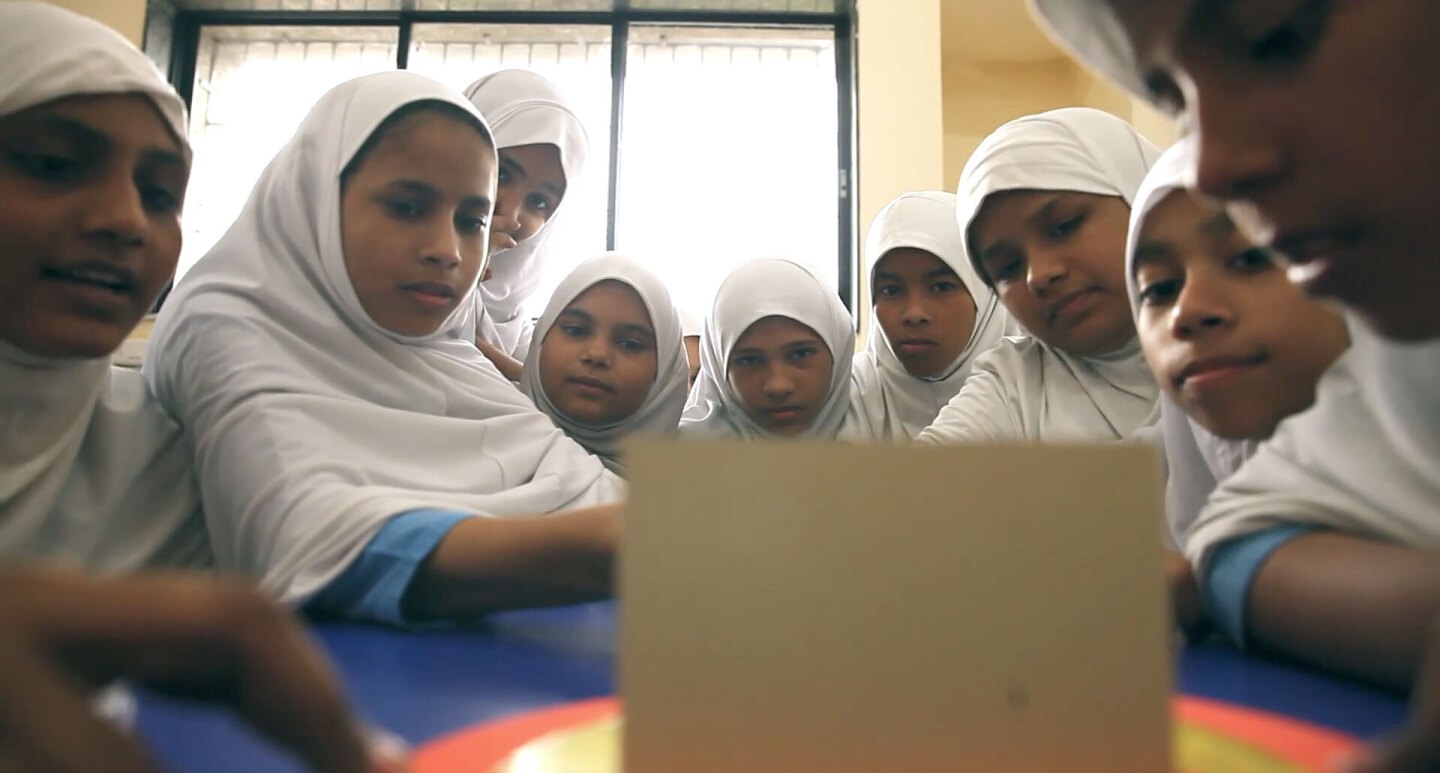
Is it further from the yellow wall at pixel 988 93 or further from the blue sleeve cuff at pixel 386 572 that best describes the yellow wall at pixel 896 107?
the blue sleeve cuff at pixel 386 572

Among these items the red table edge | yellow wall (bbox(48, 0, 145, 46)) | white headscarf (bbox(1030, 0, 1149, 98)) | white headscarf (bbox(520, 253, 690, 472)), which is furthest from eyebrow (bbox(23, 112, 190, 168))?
yellow wall (bbox(48, 0, 145, 46))

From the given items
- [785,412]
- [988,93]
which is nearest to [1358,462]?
[785,412]

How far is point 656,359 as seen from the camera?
1592 mm

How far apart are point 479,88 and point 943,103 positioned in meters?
2.49

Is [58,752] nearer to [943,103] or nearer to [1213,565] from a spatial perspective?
[1213,565]

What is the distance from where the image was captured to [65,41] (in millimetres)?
765

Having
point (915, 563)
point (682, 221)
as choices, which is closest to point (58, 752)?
point (915, 563)

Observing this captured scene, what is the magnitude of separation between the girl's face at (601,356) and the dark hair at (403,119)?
0.51m

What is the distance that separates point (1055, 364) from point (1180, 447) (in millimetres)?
433

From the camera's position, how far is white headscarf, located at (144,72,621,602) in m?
0.74

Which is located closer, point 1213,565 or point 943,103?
point 1213,565

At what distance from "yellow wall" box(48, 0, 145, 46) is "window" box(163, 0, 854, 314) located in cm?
20

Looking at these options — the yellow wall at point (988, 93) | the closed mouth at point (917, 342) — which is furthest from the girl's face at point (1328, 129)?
the yellow wall at point (988, 93)

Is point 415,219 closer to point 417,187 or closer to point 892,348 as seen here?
point 417,187
